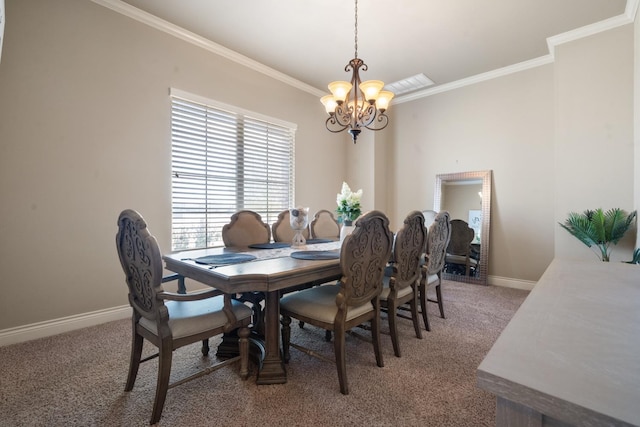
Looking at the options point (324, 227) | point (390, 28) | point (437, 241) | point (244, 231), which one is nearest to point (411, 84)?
point (390, 28)

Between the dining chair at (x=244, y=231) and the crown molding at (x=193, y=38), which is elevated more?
the crown molding at (x=193, y=38)

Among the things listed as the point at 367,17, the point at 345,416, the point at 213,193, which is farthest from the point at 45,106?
the point at 345,416

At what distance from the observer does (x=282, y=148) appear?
4.29m

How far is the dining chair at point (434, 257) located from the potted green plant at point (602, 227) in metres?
1.47

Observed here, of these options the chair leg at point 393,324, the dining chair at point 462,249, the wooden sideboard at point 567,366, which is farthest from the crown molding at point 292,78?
the wooden sideboard at point 567,366

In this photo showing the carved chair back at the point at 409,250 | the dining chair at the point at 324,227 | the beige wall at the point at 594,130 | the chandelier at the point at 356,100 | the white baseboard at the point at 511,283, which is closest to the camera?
the carved chair back at the point at 409,250

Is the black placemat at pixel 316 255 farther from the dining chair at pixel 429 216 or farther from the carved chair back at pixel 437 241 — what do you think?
the dining chair at pixel 429 216

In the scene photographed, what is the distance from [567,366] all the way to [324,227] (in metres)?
3.01

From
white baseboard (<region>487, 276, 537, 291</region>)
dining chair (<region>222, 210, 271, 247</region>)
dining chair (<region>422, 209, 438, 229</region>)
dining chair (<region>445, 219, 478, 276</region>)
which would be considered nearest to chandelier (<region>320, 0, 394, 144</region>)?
dining chair (<region>222, 210, 271, 247</region>)

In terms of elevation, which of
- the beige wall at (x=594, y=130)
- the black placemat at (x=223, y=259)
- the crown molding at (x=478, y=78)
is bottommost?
the black placemat at (x=223, y=259)

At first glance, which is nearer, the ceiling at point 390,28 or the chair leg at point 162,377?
the chair leg at point 162,377

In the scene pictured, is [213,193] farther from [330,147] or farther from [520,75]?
[520,75]

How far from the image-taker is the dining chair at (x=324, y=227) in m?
3.44

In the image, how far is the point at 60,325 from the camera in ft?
8.38
